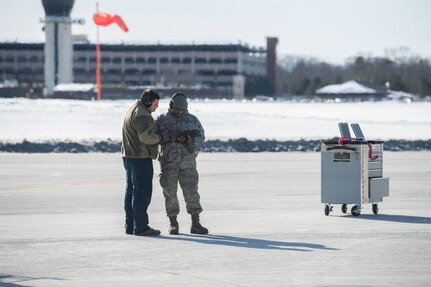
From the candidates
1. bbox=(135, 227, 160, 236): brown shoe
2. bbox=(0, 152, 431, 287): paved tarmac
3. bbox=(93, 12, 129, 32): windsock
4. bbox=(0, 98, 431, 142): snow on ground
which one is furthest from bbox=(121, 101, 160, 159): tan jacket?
bbox=(93, 12, 129, 32): windsock

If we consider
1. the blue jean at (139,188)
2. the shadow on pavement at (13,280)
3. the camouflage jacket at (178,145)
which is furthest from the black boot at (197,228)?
the shadow on pavement at (13,280)

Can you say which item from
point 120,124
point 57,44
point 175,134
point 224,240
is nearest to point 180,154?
point 175,134

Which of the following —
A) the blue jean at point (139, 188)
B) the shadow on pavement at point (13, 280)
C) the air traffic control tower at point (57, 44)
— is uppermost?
the air traffic control tower at point (57, 44)

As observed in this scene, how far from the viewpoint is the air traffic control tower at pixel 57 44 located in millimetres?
185000

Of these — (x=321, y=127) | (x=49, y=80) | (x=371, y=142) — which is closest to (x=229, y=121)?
(x=321, y=127)

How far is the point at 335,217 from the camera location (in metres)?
19.0

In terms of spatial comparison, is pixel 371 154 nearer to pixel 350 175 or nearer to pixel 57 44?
pixel 350 175

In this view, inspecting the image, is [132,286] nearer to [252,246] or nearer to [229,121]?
[252,246]

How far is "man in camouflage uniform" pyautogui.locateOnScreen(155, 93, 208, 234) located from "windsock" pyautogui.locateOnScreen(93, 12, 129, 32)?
457 ft

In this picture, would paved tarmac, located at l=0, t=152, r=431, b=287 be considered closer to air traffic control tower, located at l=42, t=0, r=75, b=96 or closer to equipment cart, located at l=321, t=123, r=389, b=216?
equipment cart, located at l=321, t=123, r=389, b=216

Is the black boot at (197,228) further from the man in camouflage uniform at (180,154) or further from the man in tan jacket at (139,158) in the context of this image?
the man in tan jacket at (139,158)

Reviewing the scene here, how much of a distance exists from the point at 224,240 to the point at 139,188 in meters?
1.54

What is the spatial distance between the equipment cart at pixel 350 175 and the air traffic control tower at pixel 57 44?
165384 mm

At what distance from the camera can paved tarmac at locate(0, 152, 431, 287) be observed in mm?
12547
